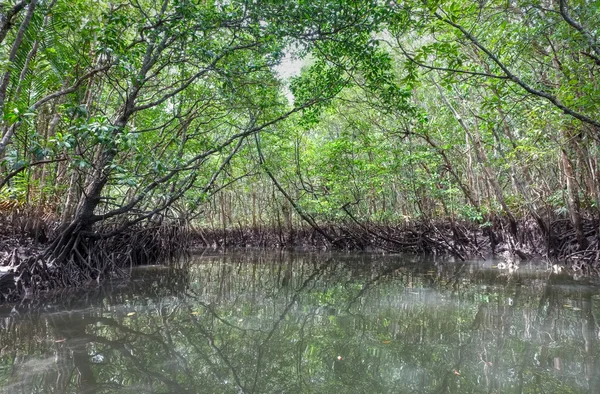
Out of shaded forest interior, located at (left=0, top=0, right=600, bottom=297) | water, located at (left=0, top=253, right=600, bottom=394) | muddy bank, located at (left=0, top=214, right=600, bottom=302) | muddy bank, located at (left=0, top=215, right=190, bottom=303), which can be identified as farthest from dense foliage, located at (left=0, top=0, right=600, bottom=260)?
water, located at (left=0, top=253, right=600, bottom=394)

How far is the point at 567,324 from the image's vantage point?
11.1 feet

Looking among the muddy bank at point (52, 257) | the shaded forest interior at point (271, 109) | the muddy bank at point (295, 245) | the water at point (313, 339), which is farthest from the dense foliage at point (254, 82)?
the water at point (313, 339)

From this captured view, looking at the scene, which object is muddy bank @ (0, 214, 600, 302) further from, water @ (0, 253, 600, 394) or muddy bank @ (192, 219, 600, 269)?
water @ (0, 253, 600, 394)

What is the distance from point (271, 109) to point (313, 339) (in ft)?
17.1

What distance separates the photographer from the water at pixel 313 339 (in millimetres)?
2365

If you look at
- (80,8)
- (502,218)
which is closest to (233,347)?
(80,8)

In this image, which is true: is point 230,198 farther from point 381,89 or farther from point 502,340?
point 502,340

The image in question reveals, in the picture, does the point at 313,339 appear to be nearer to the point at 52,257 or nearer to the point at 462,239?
the point at 52,257

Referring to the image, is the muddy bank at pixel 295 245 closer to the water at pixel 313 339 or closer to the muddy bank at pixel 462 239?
the muddy bank at pixel 462 239

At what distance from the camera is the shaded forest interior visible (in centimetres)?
419

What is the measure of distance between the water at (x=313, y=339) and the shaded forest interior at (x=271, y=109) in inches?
59.8

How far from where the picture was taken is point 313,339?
3.17m

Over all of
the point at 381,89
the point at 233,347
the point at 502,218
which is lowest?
the point at 233,347

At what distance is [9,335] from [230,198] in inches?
513
